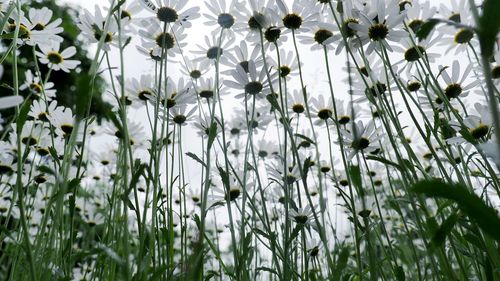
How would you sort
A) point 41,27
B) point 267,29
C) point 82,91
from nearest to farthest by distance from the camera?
point 82,91 → point 267,29 → point 41,27

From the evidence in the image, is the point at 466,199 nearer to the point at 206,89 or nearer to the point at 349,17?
the point at 349,17

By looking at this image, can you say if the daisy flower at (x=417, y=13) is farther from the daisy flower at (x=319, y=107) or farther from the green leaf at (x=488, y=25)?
the green leaf at (x=488, y=25)

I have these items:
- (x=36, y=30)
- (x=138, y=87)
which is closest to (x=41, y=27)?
(x=36, y=30)

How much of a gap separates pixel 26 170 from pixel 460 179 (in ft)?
5.77

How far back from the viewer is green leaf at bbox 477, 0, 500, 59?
0.33 meters

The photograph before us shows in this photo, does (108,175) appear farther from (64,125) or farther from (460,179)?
(460,179)

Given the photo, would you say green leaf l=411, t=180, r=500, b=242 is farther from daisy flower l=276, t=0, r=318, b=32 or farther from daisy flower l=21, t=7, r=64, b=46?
daisy flower l=21, t=7, r=64, b=46

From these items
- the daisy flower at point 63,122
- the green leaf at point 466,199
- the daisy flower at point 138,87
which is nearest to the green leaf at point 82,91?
the green leaf at point 466,199

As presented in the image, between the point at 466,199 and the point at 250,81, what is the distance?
3.60 ft

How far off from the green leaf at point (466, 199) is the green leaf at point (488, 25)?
4.2 inches

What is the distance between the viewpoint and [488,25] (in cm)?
34

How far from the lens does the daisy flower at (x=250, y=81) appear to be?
4.56 ft

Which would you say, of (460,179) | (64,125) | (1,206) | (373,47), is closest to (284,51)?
(373,47)

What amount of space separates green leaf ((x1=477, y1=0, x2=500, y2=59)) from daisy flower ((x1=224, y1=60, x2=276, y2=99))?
1051mm
